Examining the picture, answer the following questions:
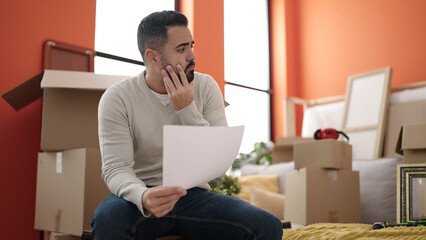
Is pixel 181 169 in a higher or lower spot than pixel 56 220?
higher

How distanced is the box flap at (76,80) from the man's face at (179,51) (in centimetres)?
55

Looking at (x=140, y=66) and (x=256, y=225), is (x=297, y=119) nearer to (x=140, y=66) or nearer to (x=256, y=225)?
(x=140, y=66)

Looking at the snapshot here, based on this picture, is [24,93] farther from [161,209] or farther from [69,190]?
[161,209]

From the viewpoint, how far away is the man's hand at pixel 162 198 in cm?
101

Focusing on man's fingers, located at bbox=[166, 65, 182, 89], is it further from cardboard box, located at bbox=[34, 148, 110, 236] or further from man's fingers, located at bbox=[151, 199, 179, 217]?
cardboard box, located at bbox=[34, 148, 110, 236]

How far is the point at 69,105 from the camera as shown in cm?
187

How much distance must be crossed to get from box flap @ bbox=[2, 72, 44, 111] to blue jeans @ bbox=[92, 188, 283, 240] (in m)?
0.96

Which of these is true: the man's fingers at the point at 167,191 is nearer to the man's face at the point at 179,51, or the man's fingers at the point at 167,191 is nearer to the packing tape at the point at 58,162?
the man's face at the point at 179,51

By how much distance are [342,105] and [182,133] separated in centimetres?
312

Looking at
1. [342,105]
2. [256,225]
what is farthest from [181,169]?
[342,105]

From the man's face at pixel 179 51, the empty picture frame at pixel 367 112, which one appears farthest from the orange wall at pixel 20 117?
the empty picture frame at pixel 367 112

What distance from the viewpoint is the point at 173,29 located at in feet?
4.37

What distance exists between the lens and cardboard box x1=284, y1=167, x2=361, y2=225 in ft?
7.45

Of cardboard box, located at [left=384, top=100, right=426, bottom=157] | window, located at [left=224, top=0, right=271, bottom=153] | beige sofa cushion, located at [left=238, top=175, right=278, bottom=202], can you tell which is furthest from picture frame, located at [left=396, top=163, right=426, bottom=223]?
window, located at [left=224, top=0, right=271, bottom=153]
